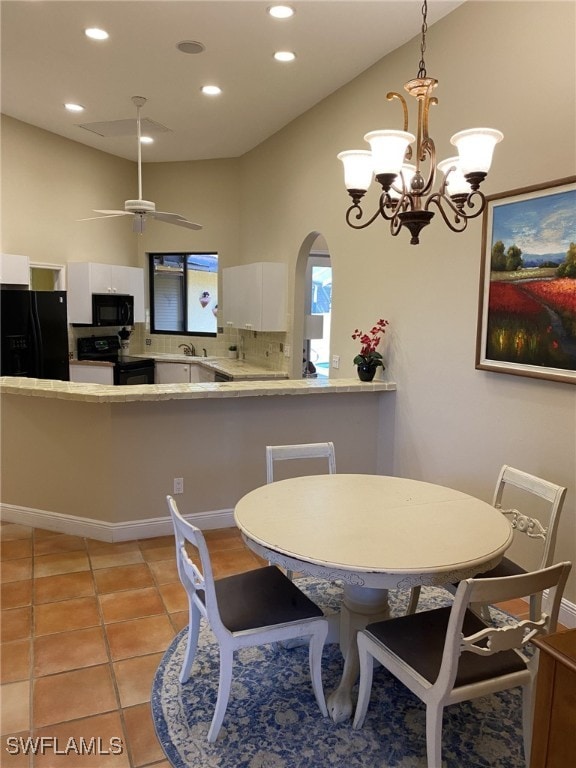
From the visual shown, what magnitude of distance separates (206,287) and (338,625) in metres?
5.41

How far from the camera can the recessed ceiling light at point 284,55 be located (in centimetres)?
382

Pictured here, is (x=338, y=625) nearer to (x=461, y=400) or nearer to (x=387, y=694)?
(x=387, y=694)

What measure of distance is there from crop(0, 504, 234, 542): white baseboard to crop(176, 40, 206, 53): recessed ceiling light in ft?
10.6

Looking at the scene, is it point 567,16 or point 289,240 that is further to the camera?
point 289,240

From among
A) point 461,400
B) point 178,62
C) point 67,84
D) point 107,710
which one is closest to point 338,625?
point 107,710

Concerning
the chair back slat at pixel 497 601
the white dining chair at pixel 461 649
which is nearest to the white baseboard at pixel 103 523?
the white dining chair at pixel 461 649

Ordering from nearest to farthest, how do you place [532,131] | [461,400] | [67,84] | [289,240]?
[532,131], [461,400], [67,84], [289,240]

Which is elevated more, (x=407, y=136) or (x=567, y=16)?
(x=567, y=16)

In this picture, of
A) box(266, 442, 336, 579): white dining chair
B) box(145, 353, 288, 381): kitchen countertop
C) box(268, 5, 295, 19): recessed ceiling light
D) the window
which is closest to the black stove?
box(145, 353, 288, 381): kitchen countertop

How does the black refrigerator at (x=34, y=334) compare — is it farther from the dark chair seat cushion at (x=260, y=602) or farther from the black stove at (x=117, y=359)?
the dark chair seat cushion at (x=260, y=602)

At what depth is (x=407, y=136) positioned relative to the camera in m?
1.95

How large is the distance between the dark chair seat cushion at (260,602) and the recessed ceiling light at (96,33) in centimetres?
352

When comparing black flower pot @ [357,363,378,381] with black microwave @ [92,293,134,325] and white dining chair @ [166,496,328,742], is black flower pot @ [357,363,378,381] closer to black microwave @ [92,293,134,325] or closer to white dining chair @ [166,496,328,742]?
white dining chair @ [166,496,328,742]

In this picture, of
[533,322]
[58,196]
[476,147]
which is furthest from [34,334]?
[476,147]
